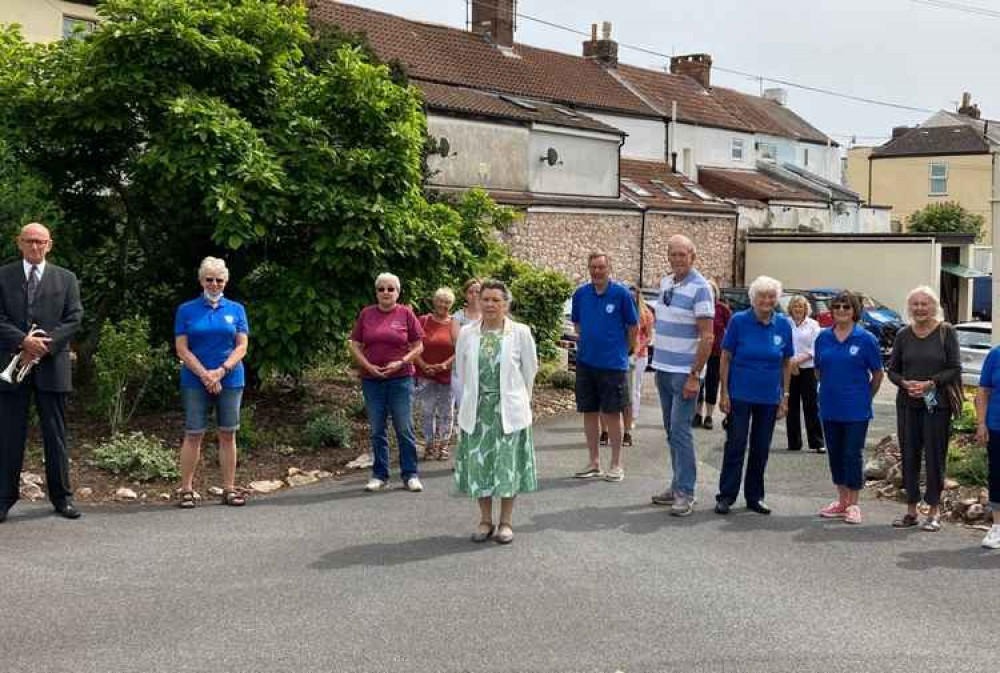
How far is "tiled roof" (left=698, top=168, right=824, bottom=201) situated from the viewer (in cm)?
4400

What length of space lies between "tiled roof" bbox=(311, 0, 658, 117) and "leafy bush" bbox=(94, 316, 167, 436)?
21.8m

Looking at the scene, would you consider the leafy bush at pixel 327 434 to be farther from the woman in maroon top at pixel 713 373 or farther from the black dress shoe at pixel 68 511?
the woman in maroon top at pixel 713 373

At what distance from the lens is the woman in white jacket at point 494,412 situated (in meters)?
7.52

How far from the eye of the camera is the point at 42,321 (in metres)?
8.23

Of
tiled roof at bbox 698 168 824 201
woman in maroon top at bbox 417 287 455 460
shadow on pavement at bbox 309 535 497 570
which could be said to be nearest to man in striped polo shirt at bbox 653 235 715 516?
shadow on pavement at bbox 309 535 497 570

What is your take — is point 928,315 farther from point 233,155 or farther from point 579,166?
point 579,166

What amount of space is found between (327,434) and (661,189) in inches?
1189

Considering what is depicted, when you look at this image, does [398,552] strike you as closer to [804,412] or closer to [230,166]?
[230,166]

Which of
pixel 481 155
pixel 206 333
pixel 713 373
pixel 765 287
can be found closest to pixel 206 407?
pixel 206 333

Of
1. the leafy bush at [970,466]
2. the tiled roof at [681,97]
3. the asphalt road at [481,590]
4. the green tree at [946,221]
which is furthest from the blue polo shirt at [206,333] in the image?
the green tree at [946,221]

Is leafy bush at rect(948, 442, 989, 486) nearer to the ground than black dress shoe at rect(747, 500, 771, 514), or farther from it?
farther from it

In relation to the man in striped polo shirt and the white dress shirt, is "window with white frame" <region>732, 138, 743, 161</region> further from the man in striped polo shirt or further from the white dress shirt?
the man in striped polo shirt

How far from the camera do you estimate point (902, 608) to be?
626 cm

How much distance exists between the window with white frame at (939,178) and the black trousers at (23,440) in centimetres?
5490
